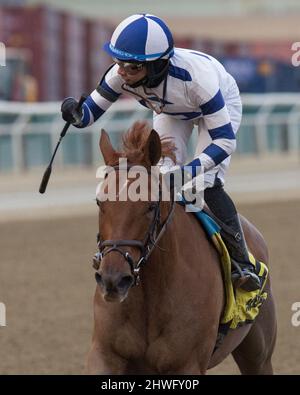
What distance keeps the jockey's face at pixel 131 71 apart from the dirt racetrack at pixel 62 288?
245cm

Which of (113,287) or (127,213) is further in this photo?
(127,213)

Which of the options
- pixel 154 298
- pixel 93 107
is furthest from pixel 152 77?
pixel 154 298

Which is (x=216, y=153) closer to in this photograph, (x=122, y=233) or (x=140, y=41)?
(x=140, y=41)

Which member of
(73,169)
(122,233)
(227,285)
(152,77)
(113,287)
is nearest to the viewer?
(113,287)

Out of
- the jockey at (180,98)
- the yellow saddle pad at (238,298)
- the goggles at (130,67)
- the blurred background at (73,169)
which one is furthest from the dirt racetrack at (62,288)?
the goggles at (130,67)

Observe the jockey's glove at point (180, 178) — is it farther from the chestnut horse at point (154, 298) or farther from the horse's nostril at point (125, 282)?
the horse's nostril at point (125, 282)

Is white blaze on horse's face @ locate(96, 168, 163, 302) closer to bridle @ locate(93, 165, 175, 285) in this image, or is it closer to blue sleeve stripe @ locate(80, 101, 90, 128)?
bridle @ locate(93, 165, 175, 285)

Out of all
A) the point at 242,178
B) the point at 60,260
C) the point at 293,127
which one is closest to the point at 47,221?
the point at 60,260

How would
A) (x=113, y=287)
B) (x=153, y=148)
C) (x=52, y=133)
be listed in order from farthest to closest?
(x=52, y=133) < (x=153, y=148) < (x=113, y=287)

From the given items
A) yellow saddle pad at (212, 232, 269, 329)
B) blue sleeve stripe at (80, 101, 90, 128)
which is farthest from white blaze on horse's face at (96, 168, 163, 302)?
blue sleeve stripe at (80, 101, 90, 128)

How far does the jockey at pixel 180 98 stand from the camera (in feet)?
15.8

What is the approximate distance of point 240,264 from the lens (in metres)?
5.32

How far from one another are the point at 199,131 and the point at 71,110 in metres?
0.64
